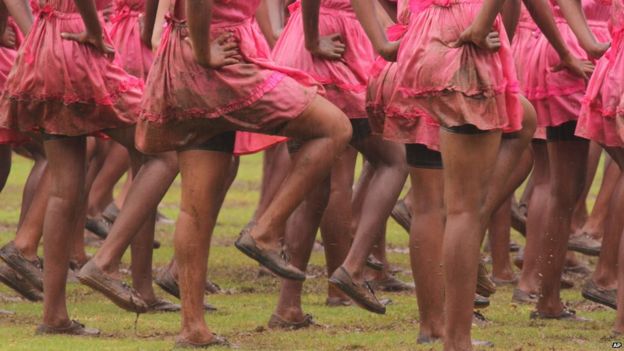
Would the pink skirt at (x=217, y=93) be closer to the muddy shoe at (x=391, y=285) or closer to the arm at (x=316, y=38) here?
the arm at (x=316, y=38)

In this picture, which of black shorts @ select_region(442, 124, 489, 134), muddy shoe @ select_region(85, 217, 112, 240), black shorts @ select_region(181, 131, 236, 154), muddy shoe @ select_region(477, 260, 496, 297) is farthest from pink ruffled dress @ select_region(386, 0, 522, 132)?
muddy shoe @ select_region(85, 217, 112, 240)

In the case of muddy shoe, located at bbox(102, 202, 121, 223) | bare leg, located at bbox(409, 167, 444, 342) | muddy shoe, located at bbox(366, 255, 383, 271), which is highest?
bare leg, located at bbox(409, 167, 444, 342)

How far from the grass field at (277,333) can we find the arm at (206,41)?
1.45 metres

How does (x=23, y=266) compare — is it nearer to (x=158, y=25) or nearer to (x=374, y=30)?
(x=158, y=25)

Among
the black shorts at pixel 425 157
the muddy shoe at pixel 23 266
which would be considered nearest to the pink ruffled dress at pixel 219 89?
the black shorts at pixel 425 157

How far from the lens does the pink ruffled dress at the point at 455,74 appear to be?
7.38 m

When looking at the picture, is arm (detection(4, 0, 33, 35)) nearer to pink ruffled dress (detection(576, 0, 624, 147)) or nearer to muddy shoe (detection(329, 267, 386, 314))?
muddy shoe (detection(329, 267, 386, 314))

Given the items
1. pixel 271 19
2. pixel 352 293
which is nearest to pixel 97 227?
pixel 271 19

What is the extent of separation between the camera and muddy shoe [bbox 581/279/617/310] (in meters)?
9.60

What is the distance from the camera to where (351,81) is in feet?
30.8

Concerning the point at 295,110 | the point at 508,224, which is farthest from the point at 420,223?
the point at 508,224

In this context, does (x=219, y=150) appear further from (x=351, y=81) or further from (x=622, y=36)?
(x=622, y=36)

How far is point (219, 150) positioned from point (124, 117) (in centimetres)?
96

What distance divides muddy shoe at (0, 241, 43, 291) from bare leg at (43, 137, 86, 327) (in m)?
1.32
